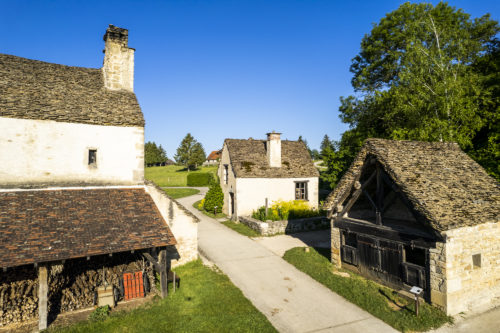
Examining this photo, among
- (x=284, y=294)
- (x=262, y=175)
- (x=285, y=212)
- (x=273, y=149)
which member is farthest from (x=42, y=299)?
(x=273, y=149)

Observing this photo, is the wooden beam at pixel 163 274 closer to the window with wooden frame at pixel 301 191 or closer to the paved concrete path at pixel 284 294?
the paved concrete path at pixel 284 294

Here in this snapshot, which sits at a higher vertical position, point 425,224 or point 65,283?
point 425,224

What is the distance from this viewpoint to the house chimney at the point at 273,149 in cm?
2366

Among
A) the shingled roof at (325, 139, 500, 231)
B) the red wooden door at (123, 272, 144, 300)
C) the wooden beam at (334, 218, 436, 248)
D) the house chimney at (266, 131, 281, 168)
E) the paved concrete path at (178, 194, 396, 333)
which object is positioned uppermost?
the house chimney at (266, 131, 281, 168)

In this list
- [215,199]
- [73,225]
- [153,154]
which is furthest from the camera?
[153,154]

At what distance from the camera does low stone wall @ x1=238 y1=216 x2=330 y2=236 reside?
19.0m

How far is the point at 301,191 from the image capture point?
80.2ft

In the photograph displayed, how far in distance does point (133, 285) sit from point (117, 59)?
10729 millimetres

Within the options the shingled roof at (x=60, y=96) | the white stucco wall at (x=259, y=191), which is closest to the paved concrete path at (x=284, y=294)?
the white stucco wall at (x=259, y=191)

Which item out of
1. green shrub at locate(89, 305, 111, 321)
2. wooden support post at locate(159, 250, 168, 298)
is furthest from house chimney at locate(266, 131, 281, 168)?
green shrub at locate(89, 305, 111, 321)

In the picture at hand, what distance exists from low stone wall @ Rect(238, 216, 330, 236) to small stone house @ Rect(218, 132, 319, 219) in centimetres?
234

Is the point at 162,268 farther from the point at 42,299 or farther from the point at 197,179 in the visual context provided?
the point at 197,179

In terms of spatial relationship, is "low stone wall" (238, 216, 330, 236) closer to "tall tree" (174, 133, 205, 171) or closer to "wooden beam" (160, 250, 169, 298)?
"wooden beam" (160, 250, 169, 298)

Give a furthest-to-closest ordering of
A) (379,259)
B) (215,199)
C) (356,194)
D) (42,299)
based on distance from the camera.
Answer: (215,199) → (356,194) → (379,259) → (42,299)
